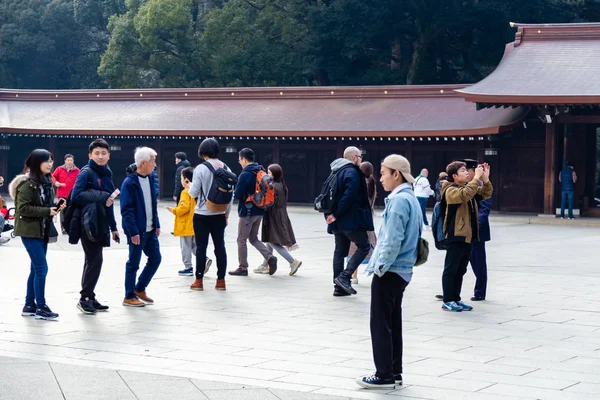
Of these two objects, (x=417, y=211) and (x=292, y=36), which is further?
(x=292, y=36)

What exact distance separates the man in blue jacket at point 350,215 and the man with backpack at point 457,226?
3.41 ft

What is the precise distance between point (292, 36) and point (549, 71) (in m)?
20.0

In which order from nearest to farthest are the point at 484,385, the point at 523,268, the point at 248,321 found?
the point at 484,385 → the point at 248,321 → the point at 523,268

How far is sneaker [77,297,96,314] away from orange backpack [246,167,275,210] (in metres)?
3.47

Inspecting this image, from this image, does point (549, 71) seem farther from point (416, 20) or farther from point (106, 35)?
point (106, 35)

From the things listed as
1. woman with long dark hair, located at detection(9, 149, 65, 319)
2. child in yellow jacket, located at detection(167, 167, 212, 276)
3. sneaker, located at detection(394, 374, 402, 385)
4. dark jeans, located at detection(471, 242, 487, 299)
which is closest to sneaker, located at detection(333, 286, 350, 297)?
dark jeans, located at detection(471, 242, 487, 299)

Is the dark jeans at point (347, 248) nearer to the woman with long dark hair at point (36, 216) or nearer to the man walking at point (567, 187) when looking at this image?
the woman with long dark hair at point (36, 216)

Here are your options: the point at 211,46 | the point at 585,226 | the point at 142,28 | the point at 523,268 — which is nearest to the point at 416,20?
the point at 211,46

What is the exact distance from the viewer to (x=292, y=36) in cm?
4497

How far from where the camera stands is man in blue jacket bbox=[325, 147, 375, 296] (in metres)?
10.7

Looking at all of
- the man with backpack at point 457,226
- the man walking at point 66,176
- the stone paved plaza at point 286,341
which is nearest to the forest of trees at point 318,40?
the man walking at point 66,176

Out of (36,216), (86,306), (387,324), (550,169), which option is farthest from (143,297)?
(550,169)

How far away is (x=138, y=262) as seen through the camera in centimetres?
1005

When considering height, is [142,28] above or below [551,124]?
above
